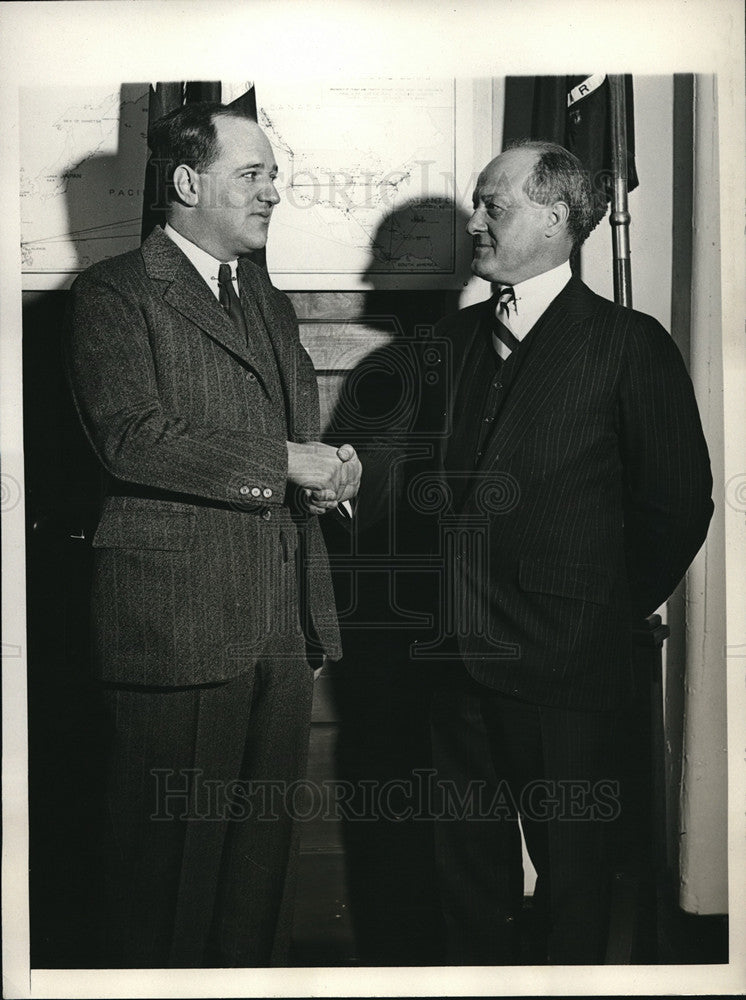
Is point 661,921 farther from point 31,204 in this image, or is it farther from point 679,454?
point 31,204

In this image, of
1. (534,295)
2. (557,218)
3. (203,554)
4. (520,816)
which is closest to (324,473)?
(203,554)

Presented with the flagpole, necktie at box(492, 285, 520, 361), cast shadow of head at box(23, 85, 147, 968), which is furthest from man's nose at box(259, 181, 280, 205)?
the flagpole

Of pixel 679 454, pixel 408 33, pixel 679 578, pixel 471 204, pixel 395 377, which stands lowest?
pixel 679 578

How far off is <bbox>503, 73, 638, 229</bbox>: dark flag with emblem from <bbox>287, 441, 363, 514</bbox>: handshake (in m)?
0.71

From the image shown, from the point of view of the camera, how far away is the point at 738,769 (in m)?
2.27

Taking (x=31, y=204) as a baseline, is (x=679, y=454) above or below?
below

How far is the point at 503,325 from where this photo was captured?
2.19 meters

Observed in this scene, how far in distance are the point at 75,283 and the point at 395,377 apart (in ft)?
2.21

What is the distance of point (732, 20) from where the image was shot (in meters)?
2.24

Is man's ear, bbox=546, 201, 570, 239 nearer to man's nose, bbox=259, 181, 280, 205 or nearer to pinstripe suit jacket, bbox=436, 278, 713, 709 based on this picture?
pinstripe suit jacket, bbox=436, 278, 713, 709

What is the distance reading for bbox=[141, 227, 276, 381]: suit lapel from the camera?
7.00ft

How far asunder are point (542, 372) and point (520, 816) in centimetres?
91

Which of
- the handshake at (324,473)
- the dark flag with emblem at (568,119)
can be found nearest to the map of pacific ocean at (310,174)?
the dark flag with emblem at (568,119)

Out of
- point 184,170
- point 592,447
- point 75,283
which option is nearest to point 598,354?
point 592,447
